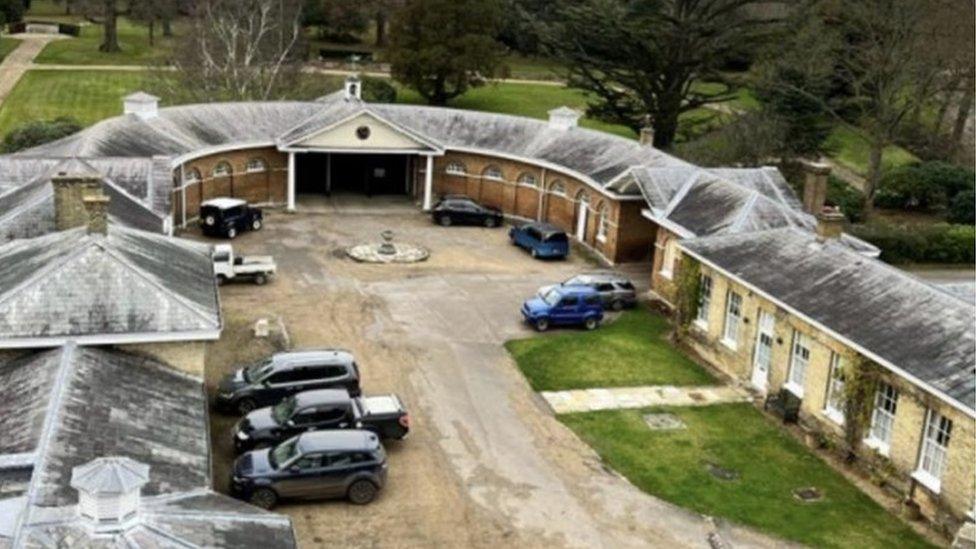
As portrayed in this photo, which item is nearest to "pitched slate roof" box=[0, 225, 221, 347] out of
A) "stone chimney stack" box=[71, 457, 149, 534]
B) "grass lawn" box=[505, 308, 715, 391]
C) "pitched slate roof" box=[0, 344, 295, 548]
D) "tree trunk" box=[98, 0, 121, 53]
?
"pitched slate roof" box=[0, 344, 295, 548]

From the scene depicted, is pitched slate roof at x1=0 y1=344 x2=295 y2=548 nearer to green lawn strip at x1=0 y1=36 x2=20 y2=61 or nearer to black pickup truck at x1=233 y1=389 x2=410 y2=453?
black pickup truck at x1=233 y1=389 x2=410 y2=453

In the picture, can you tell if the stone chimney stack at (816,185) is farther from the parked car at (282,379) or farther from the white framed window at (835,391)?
the parked car at (282,379)

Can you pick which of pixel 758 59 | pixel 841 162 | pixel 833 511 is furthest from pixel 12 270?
pixel 841 162

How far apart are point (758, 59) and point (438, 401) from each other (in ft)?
142

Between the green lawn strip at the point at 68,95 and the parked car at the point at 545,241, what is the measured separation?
36.3 metres

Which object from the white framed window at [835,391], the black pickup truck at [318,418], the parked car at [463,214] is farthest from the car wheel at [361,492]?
the parked car at [463,214]

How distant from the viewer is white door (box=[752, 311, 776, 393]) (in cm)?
3148

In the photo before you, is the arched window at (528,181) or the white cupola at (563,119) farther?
the white cupola at (563,119)

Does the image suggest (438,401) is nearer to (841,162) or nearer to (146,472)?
(146,472)

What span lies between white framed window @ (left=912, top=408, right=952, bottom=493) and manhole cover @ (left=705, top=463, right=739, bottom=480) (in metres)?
4.21

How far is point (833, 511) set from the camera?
25188mm

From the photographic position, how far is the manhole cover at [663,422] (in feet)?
95.8

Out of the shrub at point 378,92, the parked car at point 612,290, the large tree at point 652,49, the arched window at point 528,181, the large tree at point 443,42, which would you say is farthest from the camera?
the shrub at point 378,92

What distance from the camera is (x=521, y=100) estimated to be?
86.6m
